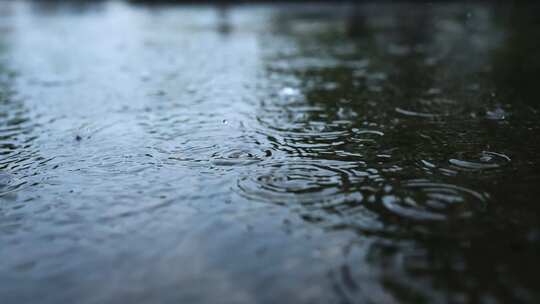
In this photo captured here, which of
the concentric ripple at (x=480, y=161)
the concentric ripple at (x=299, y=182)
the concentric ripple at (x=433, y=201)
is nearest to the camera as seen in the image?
the concentric ripple at (x=433, y=201)

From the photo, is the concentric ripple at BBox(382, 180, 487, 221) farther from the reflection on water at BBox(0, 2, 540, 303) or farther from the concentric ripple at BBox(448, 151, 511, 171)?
the concentric ripple at BBox(448, 151, 511, 171)

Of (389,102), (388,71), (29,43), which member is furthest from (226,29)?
(389,102)

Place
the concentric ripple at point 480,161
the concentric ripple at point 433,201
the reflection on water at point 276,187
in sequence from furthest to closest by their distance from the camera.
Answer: the concentric ripple at point 480,161, the concentric ripple at point 433,201, the reflection on water at point 276,187

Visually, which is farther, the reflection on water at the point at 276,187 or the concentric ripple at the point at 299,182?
the concentric ripple at the point at 299,182

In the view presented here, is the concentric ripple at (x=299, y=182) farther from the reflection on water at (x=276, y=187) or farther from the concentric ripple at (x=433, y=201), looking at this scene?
the concentric ripple at (x=433, y=201)

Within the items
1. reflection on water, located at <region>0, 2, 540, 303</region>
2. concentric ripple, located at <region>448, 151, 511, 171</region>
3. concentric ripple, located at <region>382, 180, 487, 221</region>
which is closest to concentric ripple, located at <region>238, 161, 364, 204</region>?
reflection on water, located at <region>0, 2, 540, 303</region>

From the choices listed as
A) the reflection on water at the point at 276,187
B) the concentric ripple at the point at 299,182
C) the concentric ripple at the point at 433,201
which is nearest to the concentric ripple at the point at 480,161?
the reflection on water at the point at 276,187

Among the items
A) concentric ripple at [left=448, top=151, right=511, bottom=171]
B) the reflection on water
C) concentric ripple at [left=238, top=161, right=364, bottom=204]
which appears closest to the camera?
the reflection on water

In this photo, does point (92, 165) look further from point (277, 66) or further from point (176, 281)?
point (277, 66)
